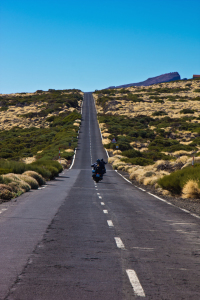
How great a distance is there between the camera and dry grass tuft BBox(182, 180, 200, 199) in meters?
17.1

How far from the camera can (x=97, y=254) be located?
21.2 feet

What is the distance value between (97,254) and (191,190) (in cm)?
1190

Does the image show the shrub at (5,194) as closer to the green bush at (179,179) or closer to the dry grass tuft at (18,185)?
the dry grass tuft at (18,185)

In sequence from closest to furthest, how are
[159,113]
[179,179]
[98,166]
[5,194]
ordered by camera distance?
1. [5,194]
2. [179,179]
3. [98,166]
4. [159,113]

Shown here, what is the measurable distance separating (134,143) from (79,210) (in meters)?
61.2

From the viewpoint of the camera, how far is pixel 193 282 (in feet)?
16.4

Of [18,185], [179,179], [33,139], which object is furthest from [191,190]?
[33,139]

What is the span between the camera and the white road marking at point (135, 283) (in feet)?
14.6

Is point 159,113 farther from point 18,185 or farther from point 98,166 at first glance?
point 18,185

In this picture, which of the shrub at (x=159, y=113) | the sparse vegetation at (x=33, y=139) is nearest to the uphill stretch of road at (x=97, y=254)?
the sparse vegetation at (x=33, y=139)

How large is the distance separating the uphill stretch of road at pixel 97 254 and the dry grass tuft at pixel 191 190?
5.06 metres

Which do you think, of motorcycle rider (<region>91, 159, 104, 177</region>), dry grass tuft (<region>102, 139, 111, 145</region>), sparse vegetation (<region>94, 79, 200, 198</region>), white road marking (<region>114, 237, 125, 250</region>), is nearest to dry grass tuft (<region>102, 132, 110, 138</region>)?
sparse vegetation (<region>94, 79, 200, 198</region>)

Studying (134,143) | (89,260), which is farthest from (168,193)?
(134,143)

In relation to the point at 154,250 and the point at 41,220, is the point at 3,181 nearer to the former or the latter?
the point at 41,220
